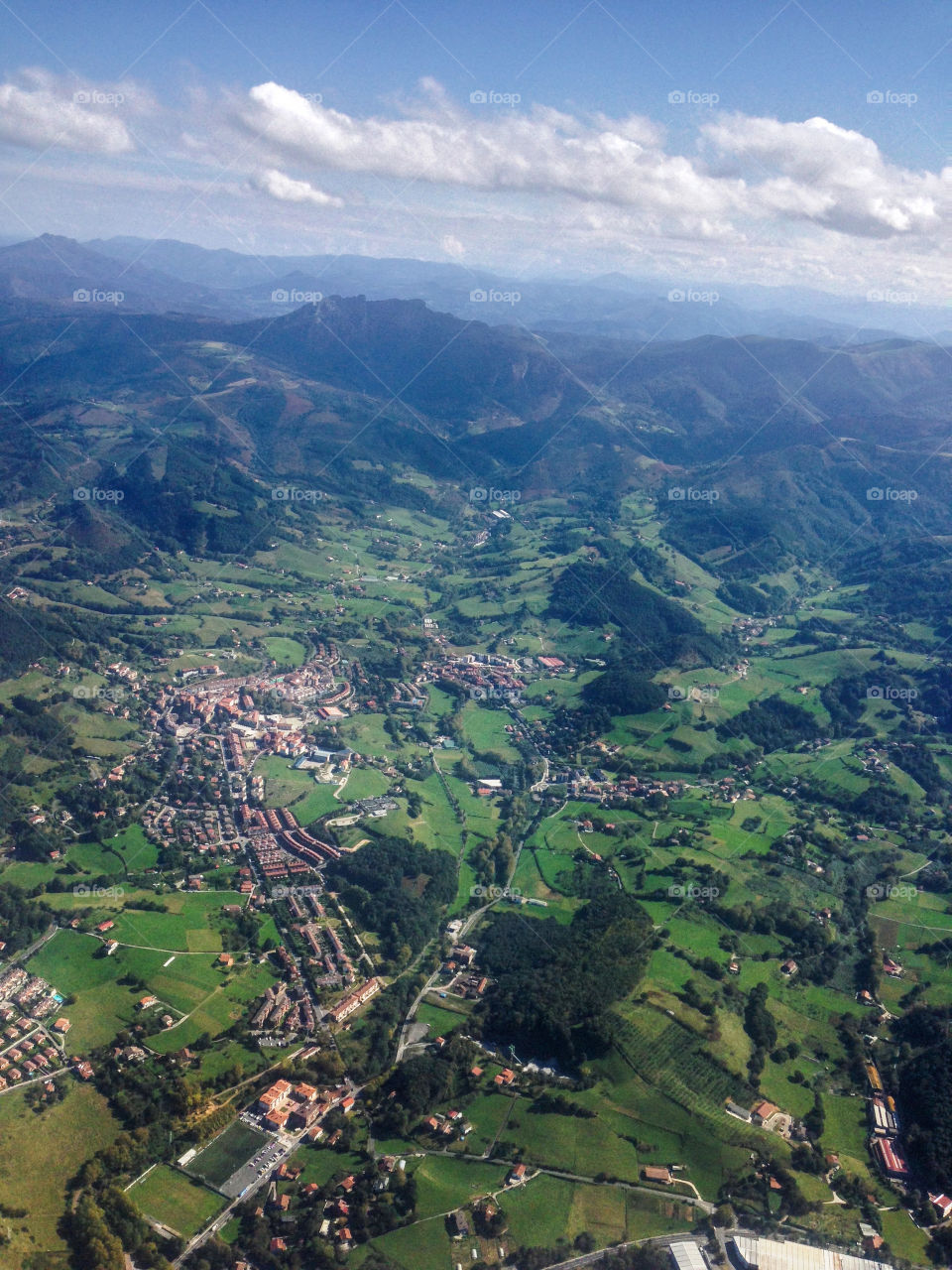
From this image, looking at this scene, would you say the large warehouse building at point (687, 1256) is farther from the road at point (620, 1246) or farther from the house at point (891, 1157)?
the house at point (891, 1157)

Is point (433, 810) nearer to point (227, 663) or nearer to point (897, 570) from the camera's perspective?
point (227, 663)

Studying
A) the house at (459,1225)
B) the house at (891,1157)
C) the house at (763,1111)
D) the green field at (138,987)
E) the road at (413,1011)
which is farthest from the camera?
the road at (413,1011)

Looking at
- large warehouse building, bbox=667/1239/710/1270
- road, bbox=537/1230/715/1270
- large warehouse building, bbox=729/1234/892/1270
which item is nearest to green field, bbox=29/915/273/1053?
road, bbox=537/1230/715/1270

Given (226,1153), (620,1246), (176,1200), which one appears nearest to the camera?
(620,1246)

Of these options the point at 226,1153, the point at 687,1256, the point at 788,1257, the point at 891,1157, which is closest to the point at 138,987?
the point at 226,1153

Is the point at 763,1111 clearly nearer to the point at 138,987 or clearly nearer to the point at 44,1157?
the point at 44,1157

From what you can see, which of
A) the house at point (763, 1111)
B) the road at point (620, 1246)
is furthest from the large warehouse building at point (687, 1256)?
the house at point (763, 1111)

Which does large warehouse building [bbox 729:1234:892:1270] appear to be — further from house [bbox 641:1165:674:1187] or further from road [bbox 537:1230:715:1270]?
house [bbox 641:1165:674:1187]

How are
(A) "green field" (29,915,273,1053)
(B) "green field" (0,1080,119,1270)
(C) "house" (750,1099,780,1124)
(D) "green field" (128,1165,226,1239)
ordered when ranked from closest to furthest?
1. (B) "green field" (0,1080,119,1270)
2. (D) "green field" (128,1165,226,1239)
3. (C) "house" (750,1099,780,1124)
4. (A) "green field" (29,915,273,1053)

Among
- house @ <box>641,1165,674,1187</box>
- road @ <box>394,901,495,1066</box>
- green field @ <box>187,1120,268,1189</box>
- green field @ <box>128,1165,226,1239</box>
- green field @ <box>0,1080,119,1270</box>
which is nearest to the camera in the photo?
green field @ <box>0,1080,119,1270</box>
